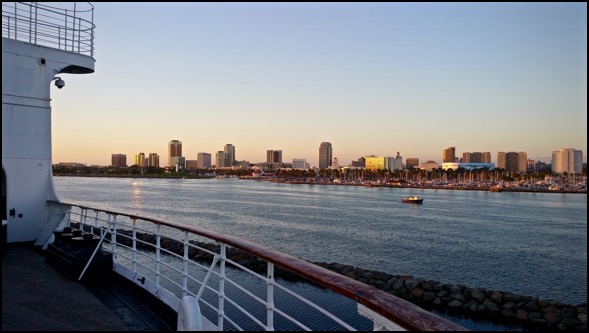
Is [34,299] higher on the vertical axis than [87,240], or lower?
lower

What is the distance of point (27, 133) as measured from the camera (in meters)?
7.34

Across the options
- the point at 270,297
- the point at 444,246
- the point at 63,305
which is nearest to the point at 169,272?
the point at 63,305

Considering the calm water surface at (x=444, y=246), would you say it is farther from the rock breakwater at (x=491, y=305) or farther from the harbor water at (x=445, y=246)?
the rock breakwater at (x=491, y=305)

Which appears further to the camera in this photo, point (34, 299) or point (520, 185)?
point (520, 185)

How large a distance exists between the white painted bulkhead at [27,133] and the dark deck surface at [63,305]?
84.0 inches

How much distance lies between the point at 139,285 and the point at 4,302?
124 centimetres

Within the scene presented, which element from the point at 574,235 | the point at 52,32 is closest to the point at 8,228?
the point at 52,32

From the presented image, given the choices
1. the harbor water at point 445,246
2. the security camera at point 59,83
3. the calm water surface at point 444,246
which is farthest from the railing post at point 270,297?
the calm water surface at point 444,246

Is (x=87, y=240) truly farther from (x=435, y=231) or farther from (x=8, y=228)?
(x=435, y=231)

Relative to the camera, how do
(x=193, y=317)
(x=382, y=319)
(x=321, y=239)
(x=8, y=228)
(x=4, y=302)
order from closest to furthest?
(x=382, y=319) < (x=193, y=317) < (x=4, y=302) < (x=8, y=228) < (x=321, y=239)

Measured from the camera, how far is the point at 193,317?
2691 millimetres

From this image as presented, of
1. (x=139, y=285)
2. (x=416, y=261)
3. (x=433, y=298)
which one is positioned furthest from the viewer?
(x=416, y=261)

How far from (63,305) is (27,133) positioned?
444 centimetres

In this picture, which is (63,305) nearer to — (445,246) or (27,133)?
(27,133)
